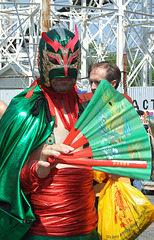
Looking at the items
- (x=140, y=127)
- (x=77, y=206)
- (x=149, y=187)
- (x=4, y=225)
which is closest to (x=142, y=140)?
(x=140, y=127)

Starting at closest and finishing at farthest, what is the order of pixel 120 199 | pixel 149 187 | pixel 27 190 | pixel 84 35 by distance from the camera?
pixel 27 190 < pixel 120 199 < pixel 149 187 < pixel 84 35

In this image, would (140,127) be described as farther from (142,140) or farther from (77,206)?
(77,206)

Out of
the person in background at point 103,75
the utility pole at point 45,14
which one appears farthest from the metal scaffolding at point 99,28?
the person in background at point 103,75

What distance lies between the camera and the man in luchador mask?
6.05ft

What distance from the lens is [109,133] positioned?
5.78 ft

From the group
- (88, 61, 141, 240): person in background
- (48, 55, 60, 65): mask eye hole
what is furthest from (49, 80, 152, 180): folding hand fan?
(88, 61, 141, 240): person in background

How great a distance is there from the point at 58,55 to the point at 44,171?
61 centimetres

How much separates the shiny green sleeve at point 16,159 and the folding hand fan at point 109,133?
0.70 feet

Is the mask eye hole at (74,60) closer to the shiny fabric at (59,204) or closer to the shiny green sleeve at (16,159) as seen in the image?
the shiny green sleeve at (16,159)

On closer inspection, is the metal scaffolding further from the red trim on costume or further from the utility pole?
the red trim on costume

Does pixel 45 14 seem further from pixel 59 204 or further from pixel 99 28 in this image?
pixel 99 28

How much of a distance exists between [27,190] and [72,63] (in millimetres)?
691

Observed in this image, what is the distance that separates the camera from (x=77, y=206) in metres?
1.93

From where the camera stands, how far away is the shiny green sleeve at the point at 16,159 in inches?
72.4
